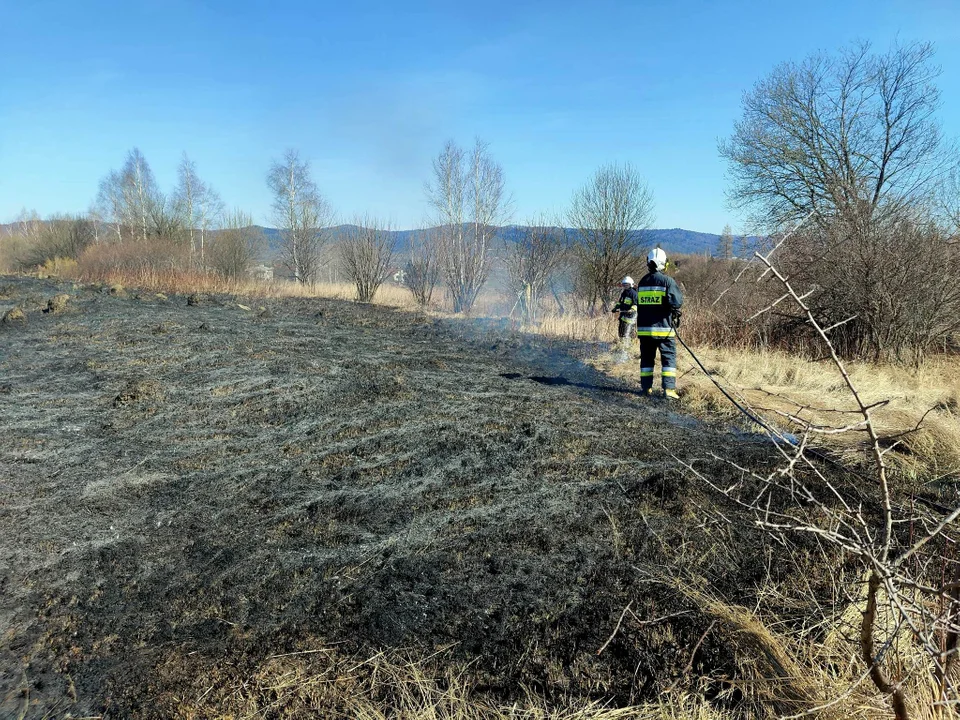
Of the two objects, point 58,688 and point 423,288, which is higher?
point 423,288

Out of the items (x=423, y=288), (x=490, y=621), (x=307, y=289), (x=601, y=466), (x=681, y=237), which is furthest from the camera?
(x=681, y=237)

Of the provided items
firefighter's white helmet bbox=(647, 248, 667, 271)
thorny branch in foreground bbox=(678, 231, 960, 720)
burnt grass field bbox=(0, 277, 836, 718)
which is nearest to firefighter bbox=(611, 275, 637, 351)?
firefighter's white helmet bbox=(647, 248, 667, 271)

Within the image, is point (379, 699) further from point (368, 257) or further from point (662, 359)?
point (368, 257)

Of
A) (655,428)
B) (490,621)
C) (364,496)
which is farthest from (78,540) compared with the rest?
(655,428)

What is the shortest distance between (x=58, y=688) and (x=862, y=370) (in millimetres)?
10908

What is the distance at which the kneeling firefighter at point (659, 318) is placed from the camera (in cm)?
711

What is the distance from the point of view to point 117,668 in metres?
2.48

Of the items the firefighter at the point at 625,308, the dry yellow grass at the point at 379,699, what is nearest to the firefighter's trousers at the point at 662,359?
the firefighter at the point at 625,308

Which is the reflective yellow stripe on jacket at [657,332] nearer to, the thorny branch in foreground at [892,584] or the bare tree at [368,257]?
the thorny branch in foreground at [892,584]

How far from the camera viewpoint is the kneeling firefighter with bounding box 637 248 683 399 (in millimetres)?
7105

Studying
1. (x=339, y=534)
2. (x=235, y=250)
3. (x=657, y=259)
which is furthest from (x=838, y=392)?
(x=235, y=250)

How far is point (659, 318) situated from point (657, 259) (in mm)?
792

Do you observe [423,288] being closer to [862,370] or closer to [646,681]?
[862,370]

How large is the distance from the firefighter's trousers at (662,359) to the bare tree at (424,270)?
1252 cm
